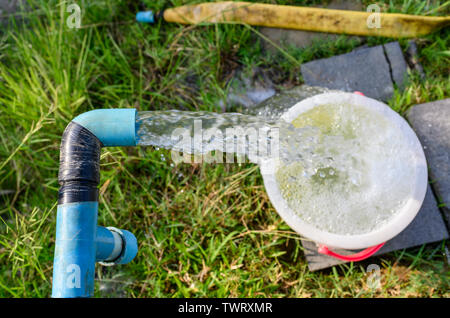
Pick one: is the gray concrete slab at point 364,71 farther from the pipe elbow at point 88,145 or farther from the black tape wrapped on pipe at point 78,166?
the black tape wrapped on pipe at point 78,166

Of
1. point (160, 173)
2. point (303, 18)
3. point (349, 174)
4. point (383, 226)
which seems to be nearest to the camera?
point (383, 226)

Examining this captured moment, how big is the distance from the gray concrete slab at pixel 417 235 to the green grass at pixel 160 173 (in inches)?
1.9

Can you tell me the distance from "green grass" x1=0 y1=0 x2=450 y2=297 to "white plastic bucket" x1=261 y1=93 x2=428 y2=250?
321 millimetres

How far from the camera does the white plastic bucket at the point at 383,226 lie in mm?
1411

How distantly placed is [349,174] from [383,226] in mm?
252

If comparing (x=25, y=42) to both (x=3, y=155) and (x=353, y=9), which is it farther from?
(x=353, y=9)

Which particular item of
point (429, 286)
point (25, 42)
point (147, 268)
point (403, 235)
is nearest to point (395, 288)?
point (429, 286)

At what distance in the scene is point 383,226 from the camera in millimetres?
1432

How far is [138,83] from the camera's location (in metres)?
2.06

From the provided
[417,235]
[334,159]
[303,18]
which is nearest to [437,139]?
[417,235]

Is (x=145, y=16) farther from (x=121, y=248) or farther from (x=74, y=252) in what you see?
(x=74, y=252)

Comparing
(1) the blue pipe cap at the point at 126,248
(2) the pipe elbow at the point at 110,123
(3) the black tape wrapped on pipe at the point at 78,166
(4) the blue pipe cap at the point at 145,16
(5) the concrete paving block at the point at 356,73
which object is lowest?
(1) the blue pipe cap at the point at 126,248

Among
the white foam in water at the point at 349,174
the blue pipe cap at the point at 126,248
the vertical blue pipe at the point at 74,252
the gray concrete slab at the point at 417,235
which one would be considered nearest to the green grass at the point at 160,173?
the gray concrete slab at the point at 417,235

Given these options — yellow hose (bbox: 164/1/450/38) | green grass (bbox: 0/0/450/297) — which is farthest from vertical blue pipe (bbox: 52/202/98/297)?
yellow hose (bbox: 164/1/450/38)
